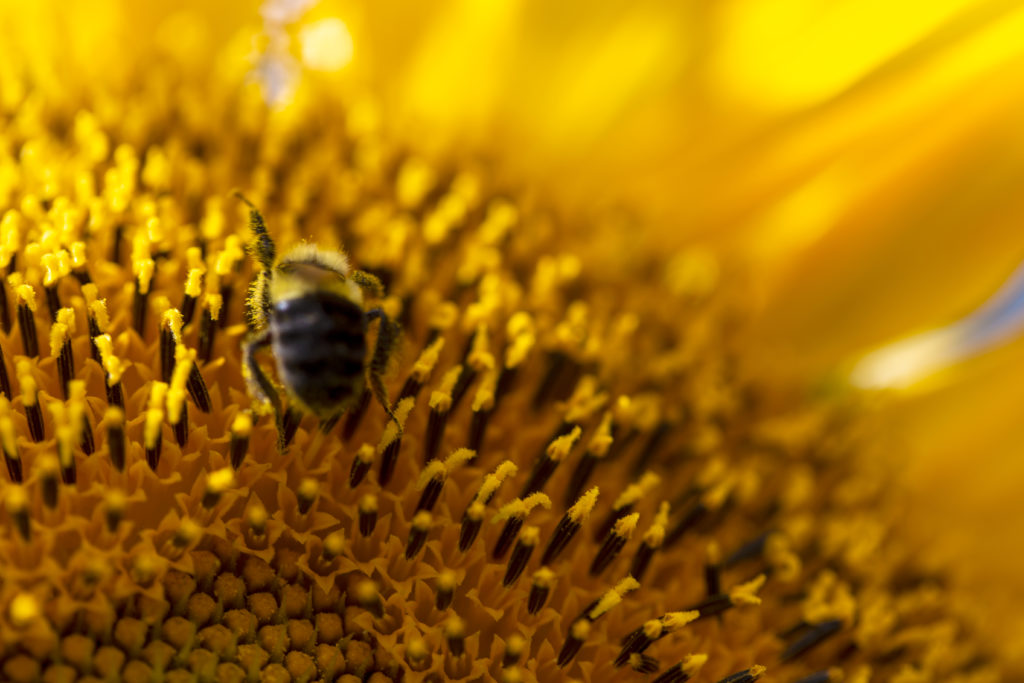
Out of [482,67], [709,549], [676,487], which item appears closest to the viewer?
[709,549]

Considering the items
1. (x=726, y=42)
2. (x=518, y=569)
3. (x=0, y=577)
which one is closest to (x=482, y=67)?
(x=726, y=42)

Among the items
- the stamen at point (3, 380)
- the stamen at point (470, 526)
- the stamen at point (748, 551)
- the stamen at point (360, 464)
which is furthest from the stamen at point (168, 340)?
the stamen at point (748, 551)

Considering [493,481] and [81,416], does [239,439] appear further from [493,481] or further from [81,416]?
[493,481]

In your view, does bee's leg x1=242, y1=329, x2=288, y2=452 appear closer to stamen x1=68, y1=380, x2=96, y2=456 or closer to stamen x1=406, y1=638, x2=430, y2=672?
stamen x1=68, y1=380, x2=96, y2=456

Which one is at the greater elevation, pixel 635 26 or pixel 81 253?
pixel 635 26

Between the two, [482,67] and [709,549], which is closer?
[709,549]

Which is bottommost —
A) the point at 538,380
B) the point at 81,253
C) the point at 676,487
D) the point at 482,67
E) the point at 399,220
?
the point at 676,487

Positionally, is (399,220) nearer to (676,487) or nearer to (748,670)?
(676,487)

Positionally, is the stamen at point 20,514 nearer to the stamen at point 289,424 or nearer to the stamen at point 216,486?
the stamen at point 216,486
